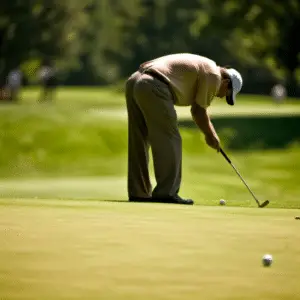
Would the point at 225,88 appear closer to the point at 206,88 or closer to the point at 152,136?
the point at 206,88

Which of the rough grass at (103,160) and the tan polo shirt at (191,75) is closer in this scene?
the tan polo shirt at (191,75)

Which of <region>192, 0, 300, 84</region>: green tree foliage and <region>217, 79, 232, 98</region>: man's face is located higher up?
<region>217, 79, 232, 98</region>: man's face

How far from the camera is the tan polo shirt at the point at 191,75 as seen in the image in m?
10.2

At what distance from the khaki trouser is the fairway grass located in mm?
2306

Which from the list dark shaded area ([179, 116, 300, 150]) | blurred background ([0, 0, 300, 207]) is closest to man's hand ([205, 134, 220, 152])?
blurred background ([0, 0, 300, 207])

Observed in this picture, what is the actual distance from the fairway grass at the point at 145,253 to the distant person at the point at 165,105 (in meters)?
2.31

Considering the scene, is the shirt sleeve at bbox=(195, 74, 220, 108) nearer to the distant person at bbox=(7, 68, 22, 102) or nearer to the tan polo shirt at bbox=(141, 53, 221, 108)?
the tan polo shirt at bbox=(141, 53, 221, 108)

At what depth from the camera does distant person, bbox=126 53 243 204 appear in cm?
1021

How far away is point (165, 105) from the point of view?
10242 mm

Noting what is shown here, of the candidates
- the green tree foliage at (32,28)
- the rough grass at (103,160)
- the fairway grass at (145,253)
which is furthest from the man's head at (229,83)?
the green tree foliage at (32,28)

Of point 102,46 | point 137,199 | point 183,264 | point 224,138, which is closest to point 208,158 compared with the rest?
point 224,138

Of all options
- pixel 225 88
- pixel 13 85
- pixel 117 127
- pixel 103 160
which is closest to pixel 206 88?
pixel 225 88

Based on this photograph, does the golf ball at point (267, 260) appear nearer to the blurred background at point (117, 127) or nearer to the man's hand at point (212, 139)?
the man's hand at point (212, 139)

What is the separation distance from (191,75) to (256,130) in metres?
22.2
